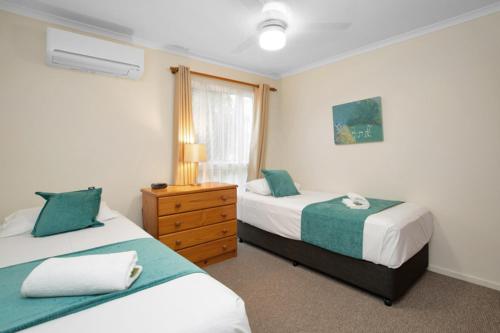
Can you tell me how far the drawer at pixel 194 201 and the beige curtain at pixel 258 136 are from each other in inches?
37.3

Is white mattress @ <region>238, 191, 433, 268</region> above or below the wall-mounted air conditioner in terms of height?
below

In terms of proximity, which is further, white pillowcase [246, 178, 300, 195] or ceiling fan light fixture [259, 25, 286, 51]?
white pillowcase [246, 178, 300, 195]

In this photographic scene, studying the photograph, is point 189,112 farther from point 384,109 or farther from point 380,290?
point 380,290

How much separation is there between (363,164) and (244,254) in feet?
6.11

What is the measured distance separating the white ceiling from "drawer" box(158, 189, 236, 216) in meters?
1.74

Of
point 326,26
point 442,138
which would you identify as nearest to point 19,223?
point 326,26

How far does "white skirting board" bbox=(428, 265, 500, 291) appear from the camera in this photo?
232 centimetres

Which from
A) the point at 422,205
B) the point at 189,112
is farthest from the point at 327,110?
the point at 189,112

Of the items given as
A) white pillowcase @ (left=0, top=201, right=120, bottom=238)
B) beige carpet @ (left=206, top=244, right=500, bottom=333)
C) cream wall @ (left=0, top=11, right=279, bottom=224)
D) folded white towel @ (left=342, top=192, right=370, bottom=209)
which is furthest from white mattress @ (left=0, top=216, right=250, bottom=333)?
cream wall @ (left=0, top=11, right=279, bottom=224)

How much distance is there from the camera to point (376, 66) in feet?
10.1

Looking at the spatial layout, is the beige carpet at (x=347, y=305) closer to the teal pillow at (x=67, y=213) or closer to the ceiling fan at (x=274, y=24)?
the teal pillow at (x=67, y=213)

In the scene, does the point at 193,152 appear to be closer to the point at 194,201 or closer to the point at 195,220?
the point at 194,201

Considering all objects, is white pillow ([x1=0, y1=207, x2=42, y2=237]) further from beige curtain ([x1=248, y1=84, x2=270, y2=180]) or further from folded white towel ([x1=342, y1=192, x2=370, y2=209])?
folded white towel ([x1=342, y1=192, x2=370, y2=209])

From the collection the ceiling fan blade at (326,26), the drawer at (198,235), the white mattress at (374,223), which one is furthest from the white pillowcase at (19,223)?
the ceiling fan blade at (326,26)
